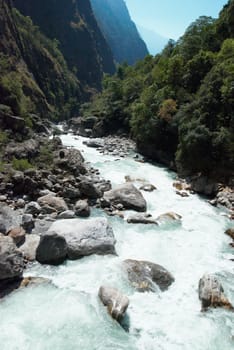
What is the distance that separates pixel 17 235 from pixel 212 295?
7.41 metres

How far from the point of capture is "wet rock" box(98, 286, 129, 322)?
8.48m

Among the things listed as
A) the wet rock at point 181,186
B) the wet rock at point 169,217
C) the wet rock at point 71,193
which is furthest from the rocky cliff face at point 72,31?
the wet rock at point 169,217

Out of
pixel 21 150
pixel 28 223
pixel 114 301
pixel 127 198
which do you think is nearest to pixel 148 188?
pixel 127 198

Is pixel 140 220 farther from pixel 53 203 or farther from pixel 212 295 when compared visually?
pixel 212 295

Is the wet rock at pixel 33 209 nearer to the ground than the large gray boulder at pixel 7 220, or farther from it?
Answer: nearer to the ground

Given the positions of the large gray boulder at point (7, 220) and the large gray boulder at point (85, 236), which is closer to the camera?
the large gray boulder at point (85, 236)

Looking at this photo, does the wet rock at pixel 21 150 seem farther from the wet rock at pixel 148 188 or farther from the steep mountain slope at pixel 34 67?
the steep mountain slope at pixel 34 67

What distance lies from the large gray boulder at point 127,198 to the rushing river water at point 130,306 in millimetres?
2796

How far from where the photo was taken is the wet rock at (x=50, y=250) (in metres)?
11.0

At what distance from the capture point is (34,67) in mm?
79188

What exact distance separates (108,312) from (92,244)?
3.52m

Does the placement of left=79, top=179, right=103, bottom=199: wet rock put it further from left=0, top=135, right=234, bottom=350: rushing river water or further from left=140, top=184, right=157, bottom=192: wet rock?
left=140, top=184, right=157, bottom=192: wet rock

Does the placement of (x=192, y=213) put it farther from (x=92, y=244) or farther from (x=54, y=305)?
(x=54, y=305)

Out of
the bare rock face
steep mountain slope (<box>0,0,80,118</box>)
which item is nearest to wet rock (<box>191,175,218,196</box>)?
Result: the bare rock face
